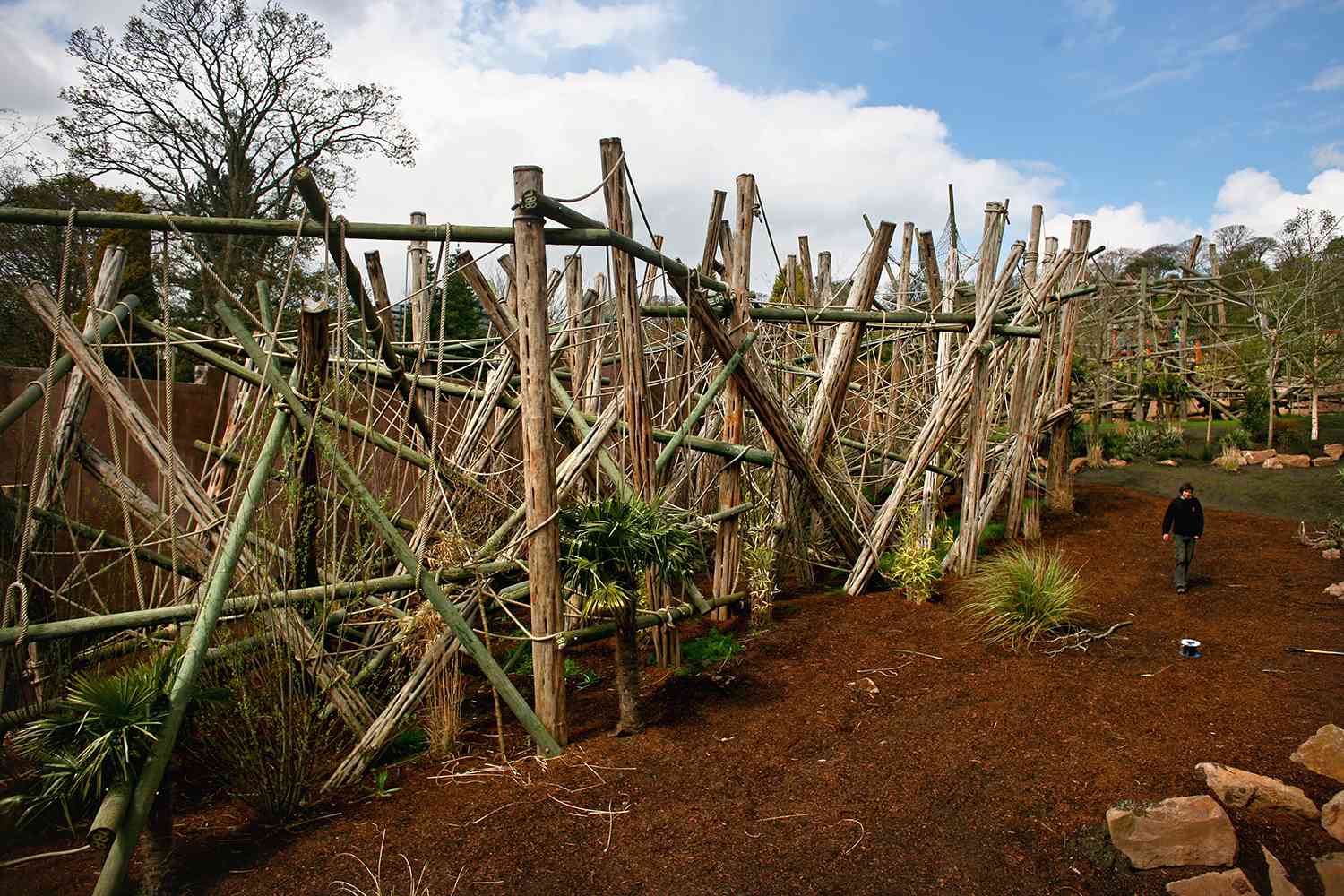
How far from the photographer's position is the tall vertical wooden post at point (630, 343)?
397 centimetres

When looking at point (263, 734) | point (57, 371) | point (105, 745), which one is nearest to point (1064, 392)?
point (263, 734)

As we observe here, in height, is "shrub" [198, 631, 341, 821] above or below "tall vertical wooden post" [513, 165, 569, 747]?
below

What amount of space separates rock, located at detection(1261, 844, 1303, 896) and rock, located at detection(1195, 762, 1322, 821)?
0.32 metres

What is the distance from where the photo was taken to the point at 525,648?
5.08m

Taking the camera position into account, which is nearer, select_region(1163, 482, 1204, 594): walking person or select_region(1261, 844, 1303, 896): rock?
select_region(1261, 844, 1303, 896): rock

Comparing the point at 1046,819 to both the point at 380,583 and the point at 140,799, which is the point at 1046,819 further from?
the point at 140,799

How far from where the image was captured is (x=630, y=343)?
4.12 m

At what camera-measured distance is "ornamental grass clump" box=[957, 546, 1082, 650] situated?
16.2 ft

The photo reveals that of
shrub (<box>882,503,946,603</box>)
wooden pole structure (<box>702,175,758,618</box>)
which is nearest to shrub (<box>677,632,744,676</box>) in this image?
wooden pole structure (<box>702,175,758,618</box>)

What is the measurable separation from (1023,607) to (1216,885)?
252cm

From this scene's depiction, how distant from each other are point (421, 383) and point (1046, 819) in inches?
134

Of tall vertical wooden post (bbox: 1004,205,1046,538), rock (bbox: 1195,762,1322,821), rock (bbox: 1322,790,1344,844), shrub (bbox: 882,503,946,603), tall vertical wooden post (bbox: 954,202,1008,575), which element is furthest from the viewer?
tall vertical wooden post (bbox: 1004,205,1046,538)

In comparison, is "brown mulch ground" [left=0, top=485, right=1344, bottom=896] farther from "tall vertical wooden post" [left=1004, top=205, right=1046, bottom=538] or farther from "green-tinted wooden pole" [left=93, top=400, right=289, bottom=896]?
"tall vertical wooden post" [left=1004, top=205, right=1046, bottom=538]

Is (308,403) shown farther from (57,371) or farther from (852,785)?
(852,785)
